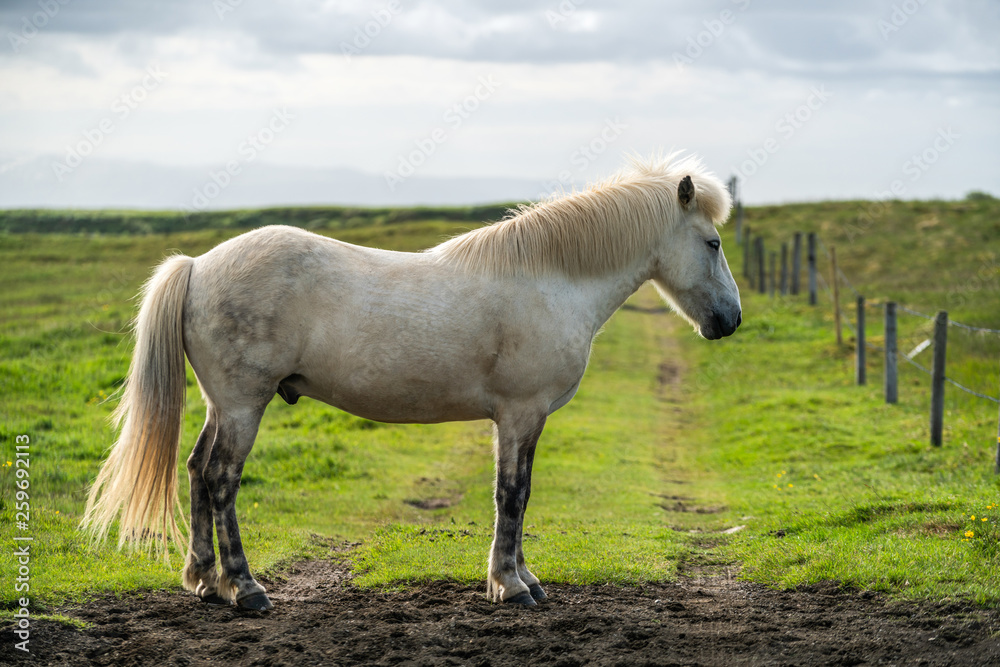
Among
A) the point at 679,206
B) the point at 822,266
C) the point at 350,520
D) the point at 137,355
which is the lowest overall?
the point at 350,520

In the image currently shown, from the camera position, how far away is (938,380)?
385 inches

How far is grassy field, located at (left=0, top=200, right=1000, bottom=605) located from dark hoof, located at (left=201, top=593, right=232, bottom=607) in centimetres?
48

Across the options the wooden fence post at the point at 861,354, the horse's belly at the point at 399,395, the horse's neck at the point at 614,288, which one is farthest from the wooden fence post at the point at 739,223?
the horse's belly at the point at 399,395

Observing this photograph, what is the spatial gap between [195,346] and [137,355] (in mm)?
385

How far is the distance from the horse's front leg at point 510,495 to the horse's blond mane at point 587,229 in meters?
1.09

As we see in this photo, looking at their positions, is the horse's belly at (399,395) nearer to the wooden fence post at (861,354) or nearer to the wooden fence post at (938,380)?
the wooden fence post at (938,380)

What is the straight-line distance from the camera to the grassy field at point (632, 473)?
5.98 m

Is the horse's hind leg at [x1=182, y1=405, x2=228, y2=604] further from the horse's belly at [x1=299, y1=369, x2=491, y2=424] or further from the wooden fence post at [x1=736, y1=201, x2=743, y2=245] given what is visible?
the wooden fence post at [x1=736, y1=201, x2=743, y2=245]

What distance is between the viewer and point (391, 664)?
4246 mm

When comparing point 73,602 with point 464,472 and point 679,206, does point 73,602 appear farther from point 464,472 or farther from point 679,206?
point 464,472

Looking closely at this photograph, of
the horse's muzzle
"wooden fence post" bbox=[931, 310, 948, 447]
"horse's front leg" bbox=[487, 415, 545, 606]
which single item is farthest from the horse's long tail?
"wooden fence post" bbox=[931, 310, 948, 447]

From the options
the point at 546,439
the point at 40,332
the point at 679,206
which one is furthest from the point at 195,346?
the point at 40,332

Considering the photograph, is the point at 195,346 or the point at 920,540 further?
the point at 920,540

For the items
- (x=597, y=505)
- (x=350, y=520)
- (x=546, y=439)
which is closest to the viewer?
(x=350, y=520)
